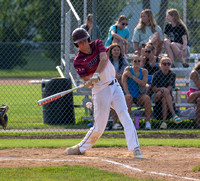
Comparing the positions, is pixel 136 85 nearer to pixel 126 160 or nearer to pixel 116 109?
pixel 116 109

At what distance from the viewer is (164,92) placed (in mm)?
10391

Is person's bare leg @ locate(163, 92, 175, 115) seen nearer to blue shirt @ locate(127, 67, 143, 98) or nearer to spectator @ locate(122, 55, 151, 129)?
spectator @ locate(122, 55, 151, 129)

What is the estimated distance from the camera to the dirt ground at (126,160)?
593 cm

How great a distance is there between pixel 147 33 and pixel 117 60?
5.20 feet

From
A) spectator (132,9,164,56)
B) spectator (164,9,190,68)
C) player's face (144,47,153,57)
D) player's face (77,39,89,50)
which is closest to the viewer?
player's face (77,39,89,50)

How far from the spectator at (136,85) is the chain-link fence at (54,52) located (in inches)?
16.3

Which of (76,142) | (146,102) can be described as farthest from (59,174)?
(146,102)

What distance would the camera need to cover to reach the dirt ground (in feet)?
19.4

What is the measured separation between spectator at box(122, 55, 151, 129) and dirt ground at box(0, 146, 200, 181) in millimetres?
1910

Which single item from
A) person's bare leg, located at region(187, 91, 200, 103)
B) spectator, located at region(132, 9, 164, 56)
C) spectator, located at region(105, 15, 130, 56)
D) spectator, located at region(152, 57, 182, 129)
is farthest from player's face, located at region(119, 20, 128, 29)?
person's bare leg, located at region(187, 91, 200, 103)

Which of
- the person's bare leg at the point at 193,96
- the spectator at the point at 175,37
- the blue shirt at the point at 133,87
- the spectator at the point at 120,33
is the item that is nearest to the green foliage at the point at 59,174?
the blue shirt at the point at 133,87

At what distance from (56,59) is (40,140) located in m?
16.5

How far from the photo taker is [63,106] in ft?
35.8

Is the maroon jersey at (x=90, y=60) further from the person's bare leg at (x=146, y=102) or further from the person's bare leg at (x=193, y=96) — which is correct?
the person's bare leg at (x=193, y=96)
